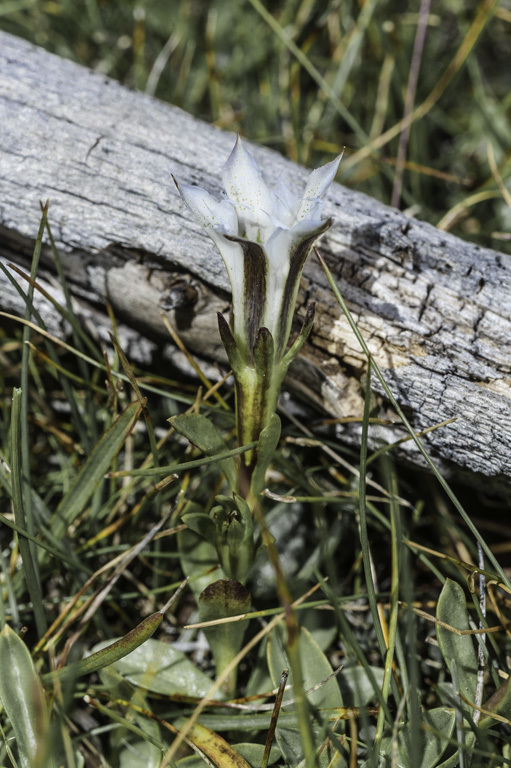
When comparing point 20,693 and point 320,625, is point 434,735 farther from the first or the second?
point 20,693

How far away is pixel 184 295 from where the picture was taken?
1.35 metres

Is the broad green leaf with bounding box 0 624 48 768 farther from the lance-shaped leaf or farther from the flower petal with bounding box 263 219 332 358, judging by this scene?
the flower petal with bounding box 263 219 332 358

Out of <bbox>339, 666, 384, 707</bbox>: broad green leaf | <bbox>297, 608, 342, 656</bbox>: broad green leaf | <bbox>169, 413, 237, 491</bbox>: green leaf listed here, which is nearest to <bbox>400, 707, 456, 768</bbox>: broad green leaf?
<bbox>339, 666, 384, 707</bbox>: broad green leaf

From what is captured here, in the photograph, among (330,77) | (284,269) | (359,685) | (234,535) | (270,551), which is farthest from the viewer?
(330,77)

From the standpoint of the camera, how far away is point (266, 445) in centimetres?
113

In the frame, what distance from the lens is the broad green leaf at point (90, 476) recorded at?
1302 millimetres

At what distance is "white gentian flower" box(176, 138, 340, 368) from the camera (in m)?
1.01

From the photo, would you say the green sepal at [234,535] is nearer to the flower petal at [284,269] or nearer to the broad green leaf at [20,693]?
the flower petal at [284,269]

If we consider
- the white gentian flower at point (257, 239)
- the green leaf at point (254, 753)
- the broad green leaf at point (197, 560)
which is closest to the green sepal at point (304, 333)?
the white gentian flower at point (257, 239)

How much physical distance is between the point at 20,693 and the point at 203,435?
0.53 metres

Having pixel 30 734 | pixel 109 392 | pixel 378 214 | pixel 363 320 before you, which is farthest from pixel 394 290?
pixel 30 734

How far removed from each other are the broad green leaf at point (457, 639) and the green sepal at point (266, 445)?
1.26 ft

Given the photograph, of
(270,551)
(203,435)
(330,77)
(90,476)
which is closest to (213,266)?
(203,435)

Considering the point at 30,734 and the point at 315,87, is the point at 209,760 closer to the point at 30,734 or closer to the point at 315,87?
the point at 30,734
